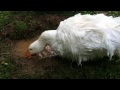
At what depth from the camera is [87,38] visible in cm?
686

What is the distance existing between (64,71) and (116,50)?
3.27 feet

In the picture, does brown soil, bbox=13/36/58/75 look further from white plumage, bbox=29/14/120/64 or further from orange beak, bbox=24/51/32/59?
white plumage, bbox=29/14/120/64

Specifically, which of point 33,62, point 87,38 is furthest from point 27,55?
point 87,38

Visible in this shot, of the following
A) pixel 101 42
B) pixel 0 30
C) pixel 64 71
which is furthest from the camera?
pixel 0 30

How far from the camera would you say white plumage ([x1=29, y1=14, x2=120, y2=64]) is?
6.86 m

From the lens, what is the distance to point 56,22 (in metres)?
8.75

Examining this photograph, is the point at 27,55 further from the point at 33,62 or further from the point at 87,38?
the point at 87,38

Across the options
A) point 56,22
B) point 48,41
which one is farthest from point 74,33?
point 56,22

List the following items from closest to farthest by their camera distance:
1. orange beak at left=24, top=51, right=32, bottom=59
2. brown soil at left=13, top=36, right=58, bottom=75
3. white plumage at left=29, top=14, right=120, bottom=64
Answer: white plumage at left=29, top=14, right=120, bottom=64 → brown soil at left=13, top=36, right=58, bottom=75 → orange beak at left=24, top=51, right=32, bottom=59

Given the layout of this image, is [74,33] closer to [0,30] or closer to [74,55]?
[74,55]

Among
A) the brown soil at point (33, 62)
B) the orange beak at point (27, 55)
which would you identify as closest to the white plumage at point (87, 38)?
the brown soil at point (33, 62)

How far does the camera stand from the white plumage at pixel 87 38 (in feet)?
22.5

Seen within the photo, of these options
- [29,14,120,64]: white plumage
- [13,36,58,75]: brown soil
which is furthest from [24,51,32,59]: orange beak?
[29,14,120,64]: white plumage

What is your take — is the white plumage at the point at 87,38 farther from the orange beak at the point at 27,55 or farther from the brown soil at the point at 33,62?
the orange beak at the point at 27,55
